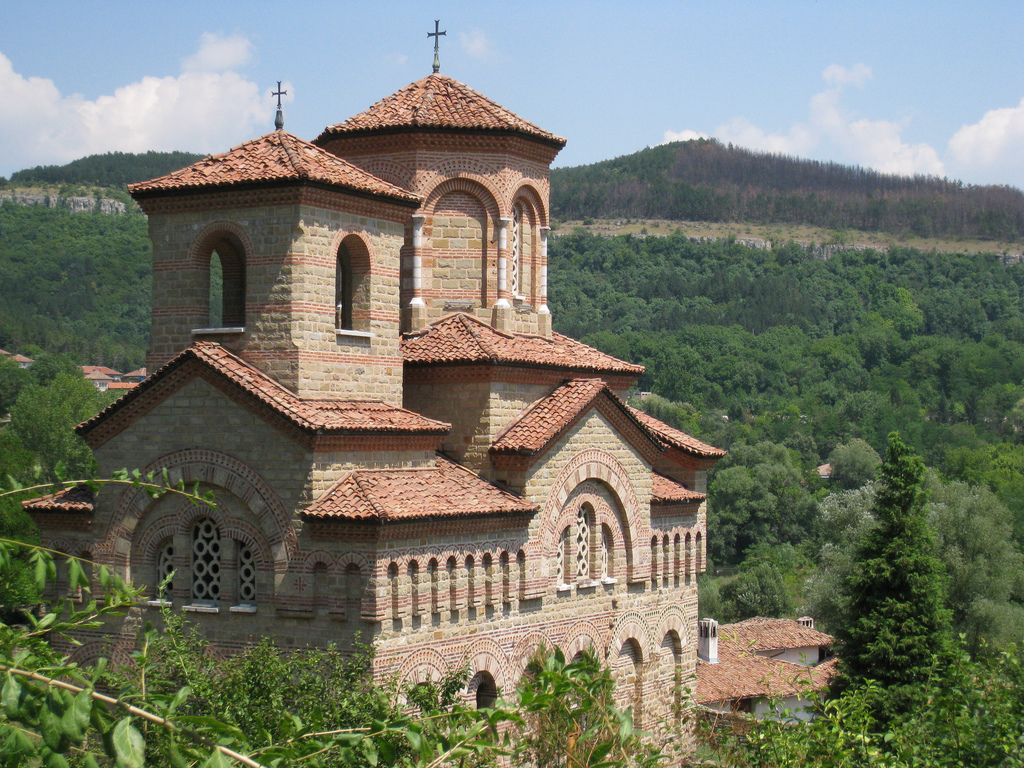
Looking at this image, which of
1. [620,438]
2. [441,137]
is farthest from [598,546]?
[441,137]

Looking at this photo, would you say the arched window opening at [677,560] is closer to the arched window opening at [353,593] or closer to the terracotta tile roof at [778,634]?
the arched window opening at [353,593]

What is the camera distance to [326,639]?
16906 millimetres

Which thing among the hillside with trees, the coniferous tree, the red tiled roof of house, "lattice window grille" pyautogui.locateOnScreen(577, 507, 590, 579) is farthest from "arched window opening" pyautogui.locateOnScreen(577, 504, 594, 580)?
the hillside with trees

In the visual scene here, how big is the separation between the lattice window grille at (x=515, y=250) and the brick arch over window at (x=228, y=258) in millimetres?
5350

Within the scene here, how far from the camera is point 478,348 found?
20.5 meters

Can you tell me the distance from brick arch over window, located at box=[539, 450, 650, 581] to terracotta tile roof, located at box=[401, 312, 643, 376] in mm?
1826

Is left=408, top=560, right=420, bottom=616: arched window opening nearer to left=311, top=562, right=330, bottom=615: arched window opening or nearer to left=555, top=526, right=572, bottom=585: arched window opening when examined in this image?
left=311, top=562, right=330, bottom=615: arched window opening

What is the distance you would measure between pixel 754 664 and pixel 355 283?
17.5 m

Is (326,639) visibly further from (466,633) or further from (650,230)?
(650,230)

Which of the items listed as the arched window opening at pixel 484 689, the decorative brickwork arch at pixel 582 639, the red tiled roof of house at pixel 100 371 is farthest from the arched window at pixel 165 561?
the red tiled roof of house at pixel 100 371

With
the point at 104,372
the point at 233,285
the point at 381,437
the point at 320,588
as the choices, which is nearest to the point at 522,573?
the point at 381,437

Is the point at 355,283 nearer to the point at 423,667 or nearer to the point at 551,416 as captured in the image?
the point at 551,416

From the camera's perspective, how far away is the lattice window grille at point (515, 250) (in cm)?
2339

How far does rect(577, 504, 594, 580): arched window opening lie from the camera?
21205 millimetres
